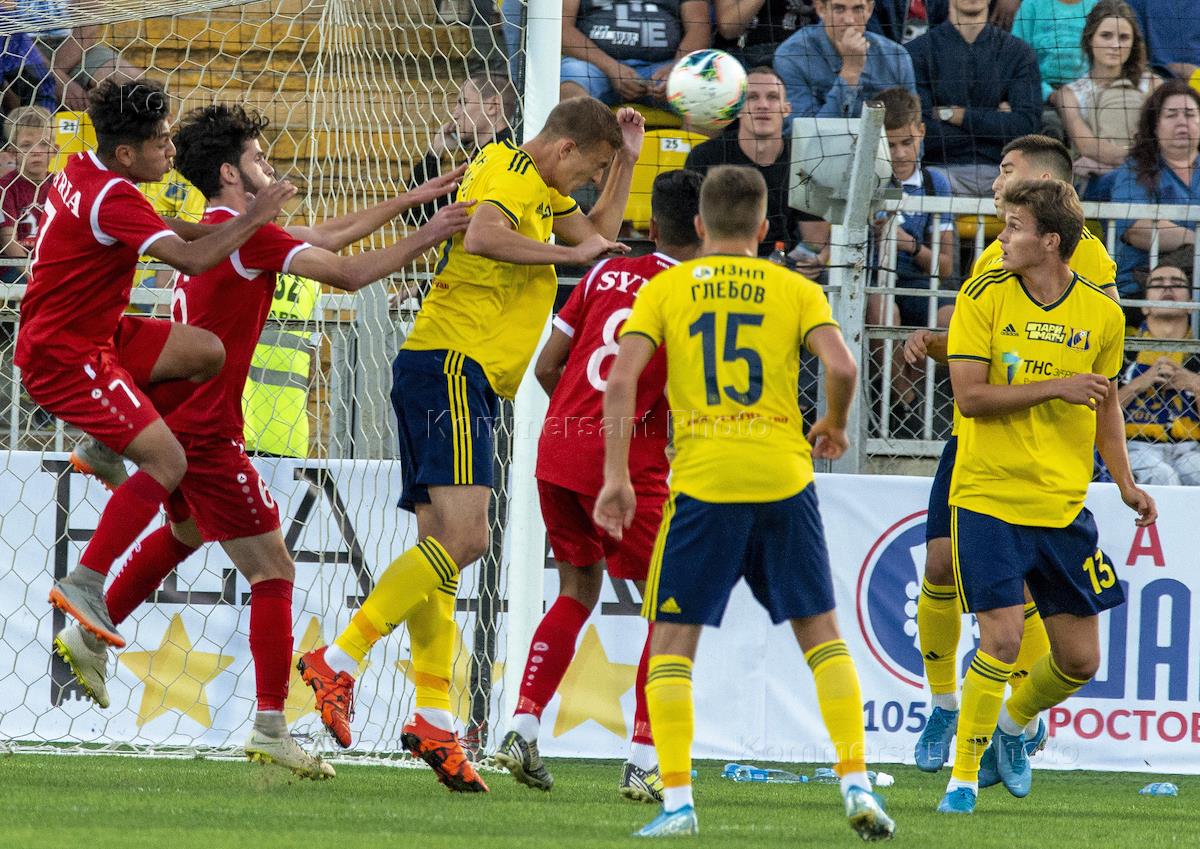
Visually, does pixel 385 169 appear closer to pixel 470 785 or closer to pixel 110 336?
pixel 110 336

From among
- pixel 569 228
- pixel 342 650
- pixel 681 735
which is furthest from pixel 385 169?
pixel 681 735

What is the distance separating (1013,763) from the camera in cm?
576

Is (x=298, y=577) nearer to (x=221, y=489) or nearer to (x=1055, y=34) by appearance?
(x=221, y=489)

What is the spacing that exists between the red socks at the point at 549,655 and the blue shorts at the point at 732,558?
133 cm

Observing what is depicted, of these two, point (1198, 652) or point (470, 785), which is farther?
point (1198, 652)

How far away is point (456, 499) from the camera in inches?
211

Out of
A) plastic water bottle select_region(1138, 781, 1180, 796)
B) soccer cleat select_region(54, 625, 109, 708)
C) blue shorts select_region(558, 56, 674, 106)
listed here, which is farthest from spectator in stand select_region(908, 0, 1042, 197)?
soccer cleat select_region(54, 625, 109, 708)

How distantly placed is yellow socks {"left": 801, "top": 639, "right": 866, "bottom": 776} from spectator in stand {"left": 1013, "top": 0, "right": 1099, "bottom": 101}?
23.0 feet

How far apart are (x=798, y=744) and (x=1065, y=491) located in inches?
87.7

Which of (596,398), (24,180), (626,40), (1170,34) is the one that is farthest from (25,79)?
(1170,34)

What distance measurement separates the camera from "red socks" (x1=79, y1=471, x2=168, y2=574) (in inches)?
202

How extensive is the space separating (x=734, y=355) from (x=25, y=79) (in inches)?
236

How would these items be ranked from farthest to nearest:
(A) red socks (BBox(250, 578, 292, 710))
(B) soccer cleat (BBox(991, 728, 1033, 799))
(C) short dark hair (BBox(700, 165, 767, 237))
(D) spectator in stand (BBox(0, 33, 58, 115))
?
1. (D) spectator in stand (BBox(0, 33, 58, 115))
2. (B) soccer cleat (BBox(991, 728, 1033, 799))
3. (A) red socks (BBox(250, 578, 292, 710))
4. (C) short dark hair (BBox(700, 165, 767, 237))

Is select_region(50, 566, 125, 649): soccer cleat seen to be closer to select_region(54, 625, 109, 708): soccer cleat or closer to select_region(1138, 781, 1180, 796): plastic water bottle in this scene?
select_region(54, 625, 109, 708): soccer cleat
